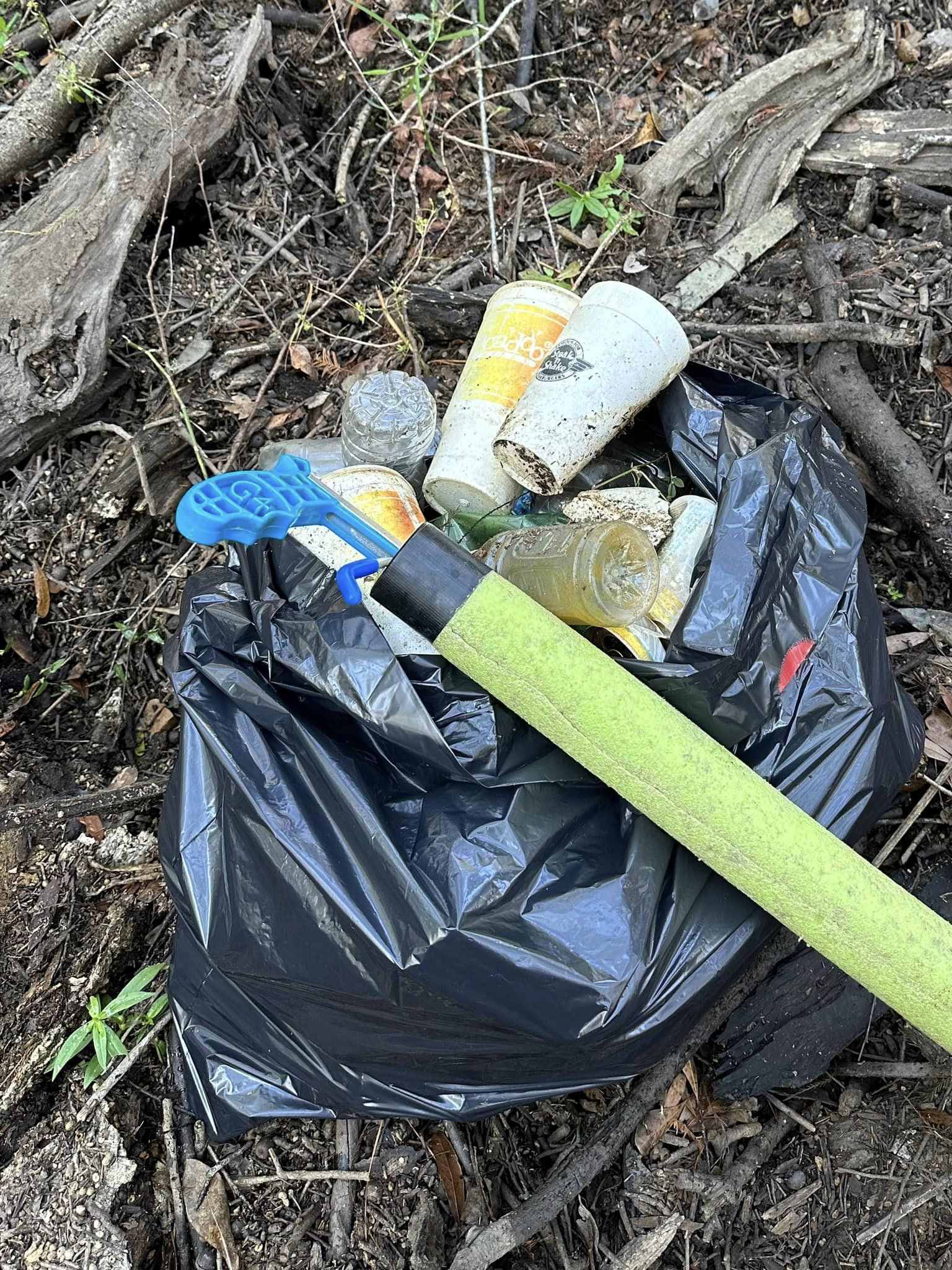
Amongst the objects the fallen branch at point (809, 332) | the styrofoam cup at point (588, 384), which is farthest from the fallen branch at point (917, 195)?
the styrofoam cup at point (588, 384)

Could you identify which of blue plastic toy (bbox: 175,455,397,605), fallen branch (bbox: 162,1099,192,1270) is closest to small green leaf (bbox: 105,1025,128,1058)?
fallen branch (bbox: 162,1099,192,1270)

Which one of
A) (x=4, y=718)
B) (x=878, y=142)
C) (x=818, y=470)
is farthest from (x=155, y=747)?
(x=878, y=142)

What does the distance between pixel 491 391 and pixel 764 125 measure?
1167 mm

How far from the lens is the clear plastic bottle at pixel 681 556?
4.72 feet

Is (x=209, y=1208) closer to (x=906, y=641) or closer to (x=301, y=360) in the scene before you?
(x=906, y=641)

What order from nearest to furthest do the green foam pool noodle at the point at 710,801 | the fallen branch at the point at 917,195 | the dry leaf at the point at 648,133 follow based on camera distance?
the green foam pool noodle at the point at 710,801, the fallen branch at the point at 917,195, the dry leaf at the point at 648,133

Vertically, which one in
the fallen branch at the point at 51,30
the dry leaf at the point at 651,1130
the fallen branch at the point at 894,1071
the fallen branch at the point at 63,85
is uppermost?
the fallen branch at the point at 51,30

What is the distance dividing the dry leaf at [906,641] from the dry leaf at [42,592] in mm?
1790

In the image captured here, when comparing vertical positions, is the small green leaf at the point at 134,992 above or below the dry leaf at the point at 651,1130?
above

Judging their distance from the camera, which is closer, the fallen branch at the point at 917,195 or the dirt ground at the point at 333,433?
the dirt ground at the point at 333,433

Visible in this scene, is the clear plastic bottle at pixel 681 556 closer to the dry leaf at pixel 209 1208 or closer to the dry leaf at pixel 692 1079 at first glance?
the dry leaf at pixel 692 1079

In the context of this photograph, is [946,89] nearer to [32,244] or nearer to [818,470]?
[818,470]

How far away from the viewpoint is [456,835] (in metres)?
1.27

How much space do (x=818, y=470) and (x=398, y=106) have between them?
5.23ft
